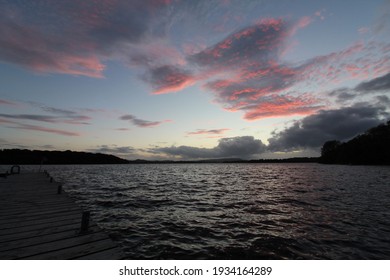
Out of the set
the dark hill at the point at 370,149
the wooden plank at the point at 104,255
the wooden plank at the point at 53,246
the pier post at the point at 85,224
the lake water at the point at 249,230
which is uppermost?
the dark hill at the point at 370,149

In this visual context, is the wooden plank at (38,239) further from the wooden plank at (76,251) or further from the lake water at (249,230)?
the lake water at (249,230)

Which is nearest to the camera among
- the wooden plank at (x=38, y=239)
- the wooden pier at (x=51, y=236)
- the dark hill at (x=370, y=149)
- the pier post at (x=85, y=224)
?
the wooden pier at (x=51, y=236)

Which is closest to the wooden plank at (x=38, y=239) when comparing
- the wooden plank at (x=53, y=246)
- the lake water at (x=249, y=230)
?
the wooden plank at (x=53, y=246)

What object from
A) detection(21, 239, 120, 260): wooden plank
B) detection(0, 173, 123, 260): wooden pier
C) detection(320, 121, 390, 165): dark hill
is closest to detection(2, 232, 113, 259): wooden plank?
detection(0, 173, 123, 260): wooden pier

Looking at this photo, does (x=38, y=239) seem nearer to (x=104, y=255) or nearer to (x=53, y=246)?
(x=53, y=246)

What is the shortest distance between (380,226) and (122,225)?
56.2ft

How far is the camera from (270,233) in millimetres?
11383

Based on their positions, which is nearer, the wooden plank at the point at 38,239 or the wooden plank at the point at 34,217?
the wooden plank at the point at 38,239

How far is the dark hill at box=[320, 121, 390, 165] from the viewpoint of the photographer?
119688 mm

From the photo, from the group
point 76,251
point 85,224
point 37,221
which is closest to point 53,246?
point 76,251

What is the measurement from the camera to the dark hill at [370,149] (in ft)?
393

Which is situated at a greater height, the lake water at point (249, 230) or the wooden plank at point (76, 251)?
the wooden plank at point (76, 251)
